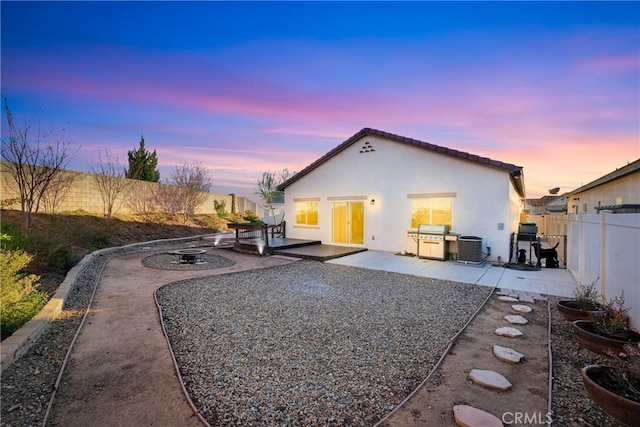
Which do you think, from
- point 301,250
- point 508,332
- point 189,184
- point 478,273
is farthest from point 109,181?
point 508,332

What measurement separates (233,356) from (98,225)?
47.5 ft

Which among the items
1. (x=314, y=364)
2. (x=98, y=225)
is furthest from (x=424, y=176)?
(x=98, y=225)

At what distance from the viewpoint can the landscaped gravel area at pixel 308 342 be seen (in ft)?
9.07

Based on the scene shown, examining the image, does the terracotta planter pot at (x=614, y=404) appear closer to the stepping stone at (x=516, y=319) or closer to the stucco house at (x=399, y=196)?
the stepping stone at (x=516, y=319)

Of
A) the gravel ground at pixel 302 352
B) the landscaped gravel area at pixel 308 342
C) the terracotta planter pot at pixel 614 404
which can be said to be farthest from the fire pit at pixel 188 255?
the terracotta planter pot at pixel 614 404

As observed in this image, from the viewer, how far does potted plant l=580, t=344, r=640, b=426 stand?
7.35 ft

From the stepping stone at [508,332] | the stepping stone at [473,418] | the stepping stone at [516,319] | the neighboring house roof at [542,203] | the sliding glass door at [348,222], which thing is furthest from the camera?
the neighboring house roof at [542,203]

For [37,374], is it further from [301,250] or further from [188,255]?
[301,250]

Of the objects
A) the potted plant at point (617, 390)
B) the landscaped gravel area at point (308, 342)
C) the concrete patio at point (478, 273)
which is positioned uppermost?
the potted plant at point (617, 390)

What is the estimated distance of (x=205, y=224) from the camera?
21984 millimetres

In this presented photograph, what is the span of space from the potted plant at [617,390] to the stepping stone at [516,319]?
225 centimetres

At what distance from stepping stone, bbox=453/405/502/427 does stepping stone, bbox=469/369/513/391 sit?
0.52 metres

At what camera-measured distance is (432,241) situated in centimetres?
1104

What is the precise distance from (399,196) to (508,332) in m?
8.53
